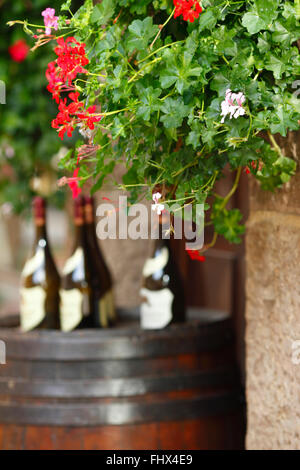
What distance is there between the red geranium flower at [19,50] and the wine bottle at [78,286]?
133cm

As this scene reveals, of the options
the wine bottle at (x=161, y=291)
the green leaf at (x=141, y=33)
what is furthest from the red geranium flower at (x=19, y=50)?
the green leaf at (x=141, y=33)

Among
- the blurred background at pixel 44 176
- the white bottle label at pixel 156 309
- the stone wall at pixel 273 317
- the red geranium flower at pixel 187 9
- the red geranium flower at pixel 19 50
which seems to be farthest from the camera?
the red geranium flower at pixel 19 50

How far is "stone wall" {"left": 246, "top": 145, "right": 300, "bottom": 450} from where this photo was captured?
49.3 inches

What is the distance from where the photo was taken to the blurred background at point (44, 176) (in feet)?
8.45

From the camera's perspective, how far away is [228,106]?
3.09ft

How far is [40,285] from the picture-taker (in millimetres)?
2076

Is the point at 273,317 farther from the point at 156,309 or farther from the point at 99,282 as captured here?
the point at 99,282

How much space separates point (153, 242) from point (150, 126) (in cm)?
106

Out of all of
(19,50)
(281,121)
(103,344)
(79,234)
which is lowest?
(103,344)

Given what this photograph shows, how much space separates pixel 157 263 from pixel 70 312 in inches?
12.4

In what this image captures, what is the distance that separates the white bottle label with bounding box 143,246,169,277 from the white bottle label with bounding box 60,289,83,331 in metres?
0.23

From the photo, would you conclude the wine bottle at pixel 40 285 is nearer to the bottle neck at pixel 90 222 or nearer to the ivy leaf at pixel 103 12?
the bottle neck at pixel 90 222

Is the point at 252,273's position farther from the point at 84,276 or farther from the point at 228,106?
the point at 84,276

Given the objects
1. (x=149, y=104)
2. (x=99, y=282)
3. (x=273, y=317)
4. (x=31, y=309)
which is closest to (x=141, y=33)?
(x=149, y=104)
